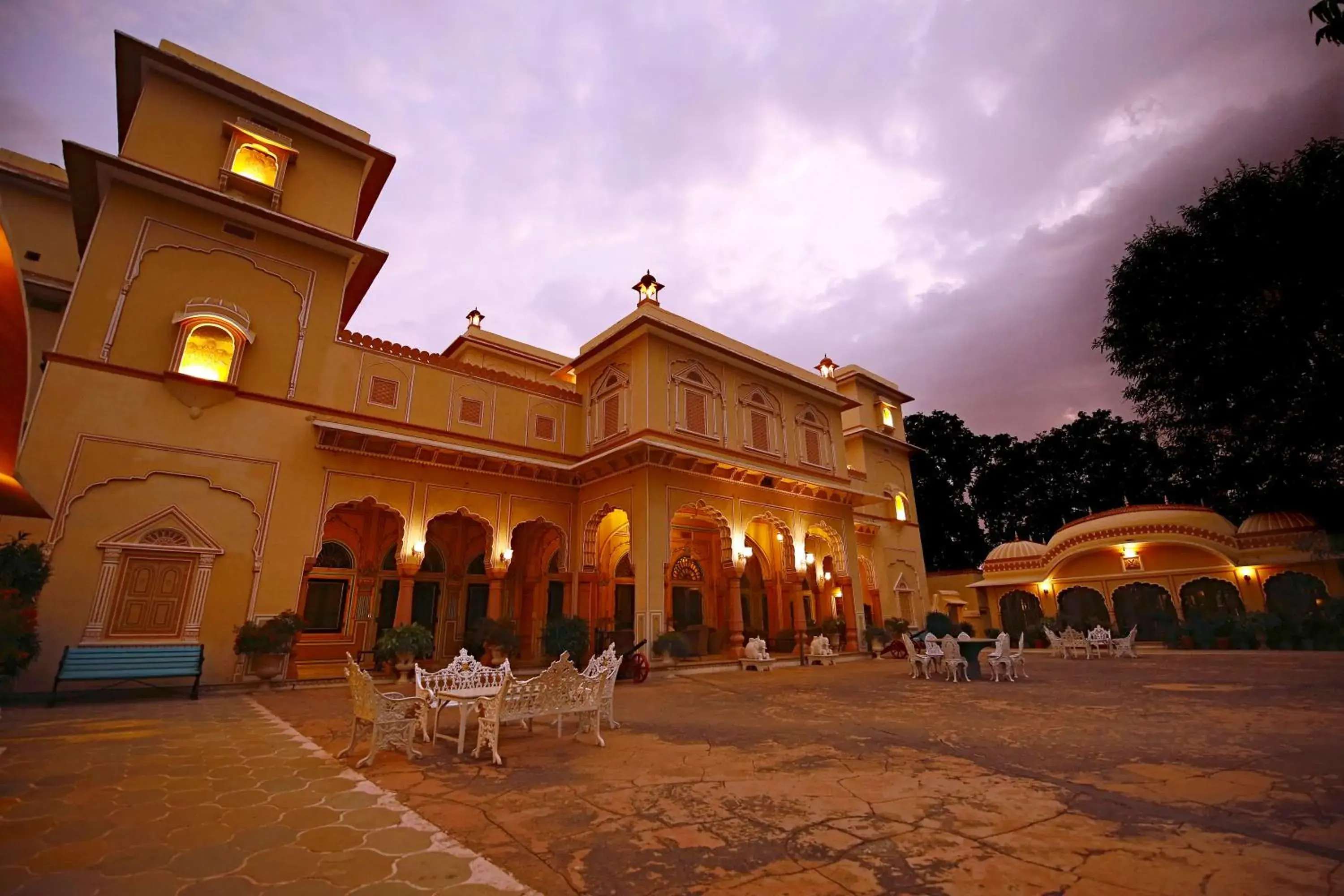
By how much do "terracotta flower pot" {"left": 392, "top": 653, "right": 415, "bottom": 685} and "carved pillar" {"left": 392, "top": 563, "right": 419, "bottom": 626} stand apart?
1.28 m

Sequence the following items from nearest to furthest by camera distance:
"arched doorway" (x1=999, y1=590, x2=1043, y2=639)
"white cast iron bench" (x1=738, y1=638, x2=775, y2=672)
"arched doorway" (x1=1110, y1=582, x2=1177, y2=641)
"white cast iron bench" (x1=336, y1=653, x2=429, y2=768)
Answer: "white cast iron bench" (x1=336, y1=653, x2=429, y2=768) → "white cast iron bench" (x1=738, y1=638, x2=775, y2=672) → "arched doorway" (x1=1110, y1=582, x2=1177, y2=641) → "arched doorway" (x1=999, y1=590, x2=1043, y2=639)

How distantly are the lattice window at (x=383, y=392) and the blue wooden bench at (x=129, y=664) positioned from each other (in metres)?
6.11

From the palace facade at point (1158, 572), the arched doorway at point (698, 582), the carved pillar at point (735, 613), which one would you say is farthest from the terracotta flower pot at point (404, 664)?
the palace facade at point (1158, 572)

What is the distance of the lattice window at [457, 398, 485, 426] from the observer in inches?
591

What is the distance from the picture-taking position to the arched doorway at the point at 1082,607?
68.2 feet

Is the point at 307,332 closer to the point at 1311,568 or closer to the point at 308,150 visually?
the point at 308,150

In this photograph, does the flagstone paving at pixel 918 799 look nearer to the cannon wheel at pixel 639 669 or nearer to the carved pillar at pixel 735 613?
the cannon wheel at pixel 639 669

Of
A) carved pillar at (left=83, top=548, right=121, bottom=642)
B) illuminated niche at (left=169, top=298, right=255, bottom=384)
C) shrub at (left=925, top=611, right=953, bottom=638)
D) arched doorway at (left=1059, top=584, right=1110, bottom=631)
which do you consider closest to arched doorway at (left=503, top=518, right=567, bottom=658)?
illuminated niche at (left=169, top=298, right=255, bottom=384)

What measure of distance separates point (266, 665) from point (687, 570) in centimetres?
1205

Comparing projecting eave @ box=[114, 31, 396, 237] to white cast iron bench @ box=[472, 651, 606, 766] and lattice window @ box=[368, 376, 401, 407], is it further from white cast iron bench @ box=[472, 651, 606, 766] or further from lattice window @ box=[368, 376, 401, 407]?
white cast iron bench @ box=[472, 651, 606, 766]

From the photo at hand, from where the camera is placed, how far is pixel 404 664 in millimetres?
11695

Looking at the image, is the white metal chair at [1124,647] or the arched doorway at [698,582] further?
the arched doorway at [698,582]

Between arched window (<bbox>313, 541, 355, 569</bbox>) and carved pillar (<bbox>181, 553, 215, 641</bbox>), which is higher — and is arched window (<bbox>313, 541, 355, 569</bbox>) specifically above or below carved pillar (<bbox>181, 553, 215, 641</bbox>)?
above

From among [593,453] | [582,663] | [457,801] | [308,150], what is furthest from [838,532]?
[308,150]
